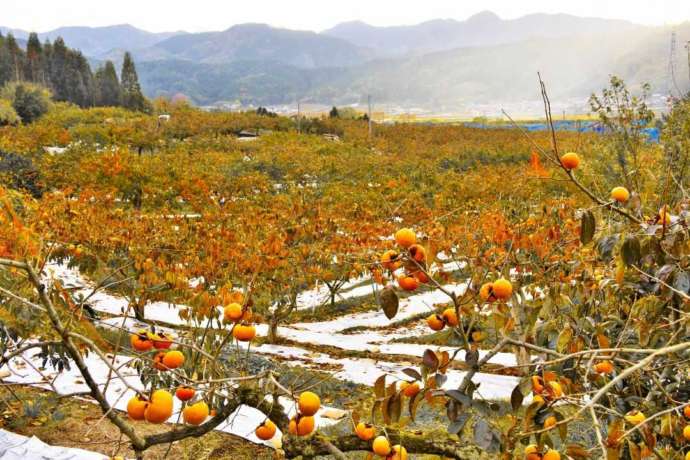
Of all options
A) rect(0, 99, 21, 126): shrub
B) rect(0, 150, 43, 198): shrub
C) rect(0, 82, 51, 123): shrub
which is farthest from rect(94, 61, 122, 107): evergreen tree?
rect(0, 150, 43, 198): shrub

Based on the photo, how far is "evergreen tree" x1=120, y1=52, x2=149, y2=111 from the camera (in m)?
53.1

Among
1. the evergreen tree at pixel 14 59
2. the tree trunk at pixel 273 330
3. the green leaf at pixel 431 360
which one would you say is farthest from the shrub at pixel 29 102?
the green leaf at pixel 431 360

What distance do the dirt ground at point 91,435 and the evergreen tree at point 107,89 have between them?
5969cm

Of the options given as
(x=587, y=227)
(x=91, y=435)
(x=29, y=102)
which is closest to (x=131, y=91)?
(x=29, y=102)

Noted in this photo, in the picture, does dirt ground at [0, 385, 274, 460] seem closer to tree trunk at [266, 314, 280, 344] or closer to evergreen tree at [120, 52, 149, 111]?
tree trunk at [266, 314, 280, 344]

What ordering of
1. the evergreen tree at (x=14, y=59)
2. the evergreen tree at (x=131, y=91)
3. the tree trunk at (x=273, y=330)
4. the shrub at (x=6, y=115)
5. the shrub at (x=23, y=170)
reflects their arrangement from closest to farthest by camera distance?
1. the tree trunk at (x=273, y=330)
2. the shrub at (x=23, y=170)
3. the shrub at (x=6, y=115)
4. the evergreen tree at (x=131, y=91)
5. the evergreen tree at (x=14, y=59)

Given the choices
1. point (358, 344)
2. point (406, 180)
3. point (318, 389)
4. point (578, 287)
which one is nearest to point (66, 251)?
point (318, 389)

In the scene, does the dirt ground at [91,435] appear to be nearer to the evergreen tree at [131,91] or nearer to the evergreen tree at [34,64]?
the evergreen tree at [131,91]

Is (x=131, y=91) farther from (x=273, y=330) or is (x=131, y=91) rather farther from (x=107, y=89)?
(x=273, y=330)

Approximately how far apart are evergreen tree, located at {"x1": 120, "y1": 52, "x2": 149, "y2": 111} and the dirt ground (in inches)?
2014

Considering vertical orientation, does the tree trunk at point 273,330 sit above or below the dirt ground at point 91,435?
below

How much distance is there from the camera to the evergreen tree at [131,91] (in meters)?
53.1

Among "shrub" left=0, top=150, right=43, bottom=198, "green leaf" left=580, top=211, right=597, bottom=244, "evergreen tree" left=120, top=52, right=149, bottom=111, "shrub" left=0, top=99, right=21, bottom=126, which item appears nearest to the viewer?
"green leaf" left=580, top=211, right=597, bottom=244

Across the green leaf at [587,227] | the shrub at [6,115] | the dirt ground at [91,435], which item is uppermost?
the shrub at [6,115]
